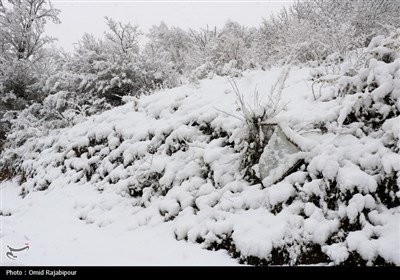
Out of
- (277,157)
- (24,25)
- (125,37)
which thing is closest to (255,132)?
(277,157)

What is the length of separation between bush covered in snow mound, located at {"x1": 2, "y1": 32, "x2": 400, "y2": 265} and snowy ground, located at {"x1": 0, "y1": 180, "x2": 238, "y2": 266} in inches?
7.0

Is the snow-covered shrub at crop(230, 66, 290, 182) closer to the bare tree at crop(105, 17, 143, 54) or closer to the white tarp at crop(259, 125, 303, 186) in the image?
the white tarp at crop(259, 125, 303, 186)

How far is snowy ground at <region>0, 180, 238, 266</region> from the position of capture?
2.94 metres

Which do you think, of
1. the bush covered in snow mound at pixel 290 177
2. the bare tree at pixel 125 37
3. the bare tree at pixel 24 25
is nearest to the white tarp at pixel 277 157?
the bush covered in snow mound at pixel 290 177

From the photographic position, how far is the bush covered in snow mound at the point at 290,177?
262cm

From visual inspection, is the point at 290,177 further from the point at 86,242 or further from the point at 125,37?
the point at 125,37

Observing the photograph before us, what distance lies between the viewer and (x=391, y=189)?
2.63 m

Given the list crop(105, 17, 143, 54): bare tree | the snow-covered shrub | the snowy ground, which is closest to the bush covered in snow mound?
the snow-covered shrub

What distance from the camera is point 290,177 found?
3133mm

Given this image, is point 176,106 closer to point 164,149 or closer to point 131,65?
point 164,149

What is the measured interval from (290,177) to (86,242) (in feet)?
7.75

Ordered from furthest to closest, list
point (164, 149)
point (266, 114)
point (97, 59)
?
point (97, 59) < point (164, 149) < point (266, 114)

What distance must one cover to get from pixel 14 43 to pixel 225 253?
33.2 feet
